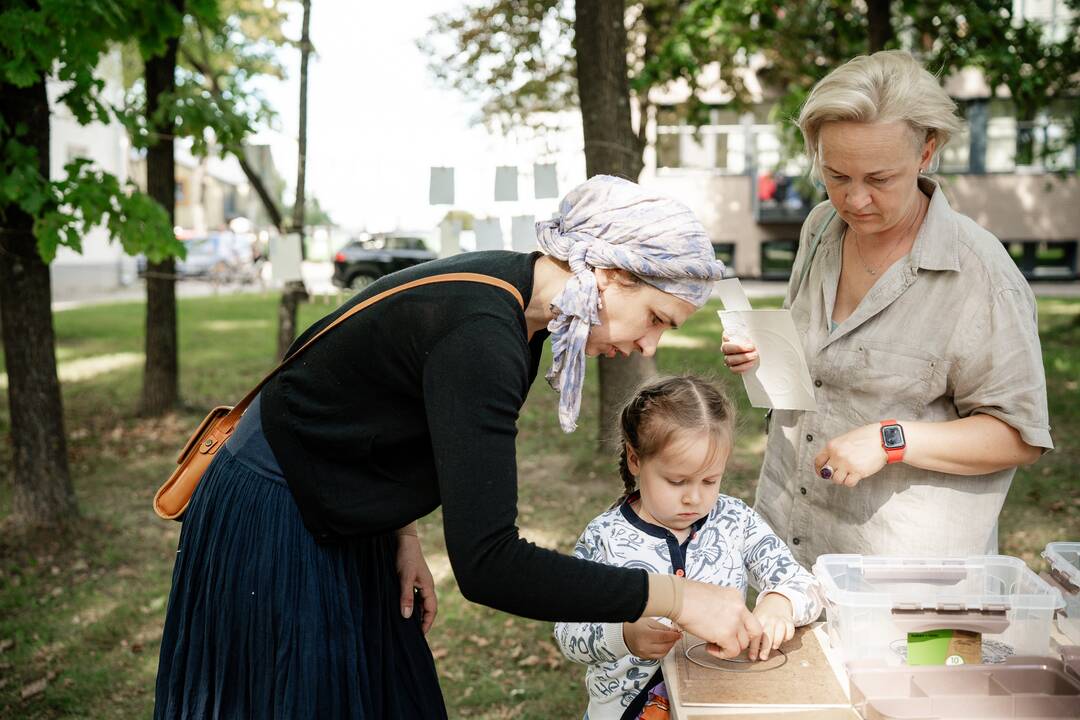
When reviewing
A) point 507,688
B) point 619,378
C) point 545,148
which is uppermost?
point 545,148

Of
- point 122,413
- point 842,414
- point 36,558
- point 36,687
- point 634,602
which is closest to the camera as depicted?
point 634,602

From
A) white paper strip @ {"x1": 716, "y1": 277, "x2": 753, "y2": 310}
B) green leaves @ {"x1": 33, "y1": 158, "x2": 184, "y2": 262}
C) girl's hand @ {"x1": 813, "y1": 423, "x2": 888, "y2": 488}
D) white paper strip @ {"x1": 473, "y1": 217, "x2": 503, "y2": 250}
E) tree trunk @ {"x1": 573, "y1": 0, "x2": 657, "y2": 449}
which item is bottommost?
girl's hand @ {"x1": 813, "y1": 423, "x2": 888, "y2": 488}

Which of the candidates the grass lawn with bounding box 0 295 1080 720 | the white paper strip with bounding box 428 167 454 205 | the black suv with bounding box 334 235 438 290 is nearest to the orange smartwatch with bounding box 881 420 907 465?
the grass lawn with bounding box 0 295 1080 720

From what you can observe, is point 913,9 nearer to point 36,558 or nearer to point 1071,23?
point 1071,23

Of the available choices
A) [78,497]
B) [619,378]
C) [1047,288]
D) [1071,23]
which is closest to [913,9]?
[619,378]

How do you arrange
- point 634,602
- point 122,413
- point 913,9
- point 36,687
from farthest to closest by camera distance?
point 122,413 < point 913,9 < point 36,687 < point 634,602

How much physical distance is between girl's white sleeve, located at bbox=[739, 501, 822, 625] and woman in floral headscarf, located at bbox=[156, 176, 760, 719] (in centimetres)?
29

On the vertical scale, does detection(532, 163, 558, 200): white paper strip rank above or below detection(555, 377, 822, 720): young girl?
above

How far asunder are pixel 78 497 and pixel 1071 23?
10.6m

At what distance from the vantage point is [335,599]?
186 cm

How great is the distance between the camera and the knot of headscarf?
1605 mm

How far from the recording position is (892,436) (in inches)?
76.8

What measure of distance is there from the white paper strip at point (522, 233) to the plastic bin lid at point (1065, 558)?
2.80 m

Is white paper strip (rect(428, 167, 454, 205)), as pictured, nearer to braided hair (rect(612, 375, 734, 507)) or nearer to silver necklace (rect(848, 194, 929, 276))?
braided hair (rect(612, 375, 734, 507))
